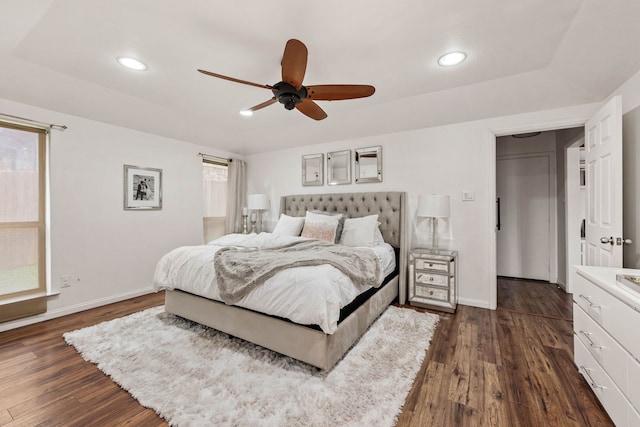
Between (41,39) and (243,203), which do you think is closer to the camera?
(41,39)

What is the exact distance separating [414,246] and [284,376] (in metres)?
2.45

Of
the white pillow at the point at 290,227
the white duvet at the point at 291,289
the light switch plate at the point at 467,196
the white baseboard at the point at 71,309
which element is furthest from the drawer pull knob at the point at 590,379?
the white baseboard at the point at 71,309

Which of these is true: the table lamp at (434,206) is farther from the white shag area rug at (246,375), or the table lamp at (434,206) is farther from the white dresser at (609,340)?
the white dresser at (609,340)

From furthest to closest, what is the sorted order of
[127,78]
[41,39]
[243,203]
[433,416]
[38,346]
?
[243,203] → [127,78] → [38,346] → [41,39] → [433,416]

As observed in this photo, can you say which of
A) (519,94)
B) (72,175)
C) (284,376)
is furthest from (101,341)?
(519,94)

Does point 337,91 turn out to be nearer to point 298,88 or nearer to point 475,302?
point 298,88

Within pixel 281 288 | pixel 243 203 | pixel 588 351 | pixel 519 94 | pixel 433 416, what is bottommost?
pixel 433 416

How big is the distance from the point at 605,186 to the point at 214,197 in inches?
197

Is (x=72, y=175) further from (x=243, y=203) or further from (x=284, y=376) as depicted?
(x=284, y=376)

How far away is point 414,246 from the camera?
362cm

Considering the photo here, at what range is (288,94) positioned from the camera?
6.34 feet

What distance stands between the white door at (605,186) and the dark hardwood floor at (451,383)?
0.87 m

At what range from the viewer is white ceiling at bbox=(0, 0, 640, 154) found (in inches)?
65.5

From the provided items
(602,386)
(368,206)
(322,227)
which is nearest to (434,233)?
(368,206)
